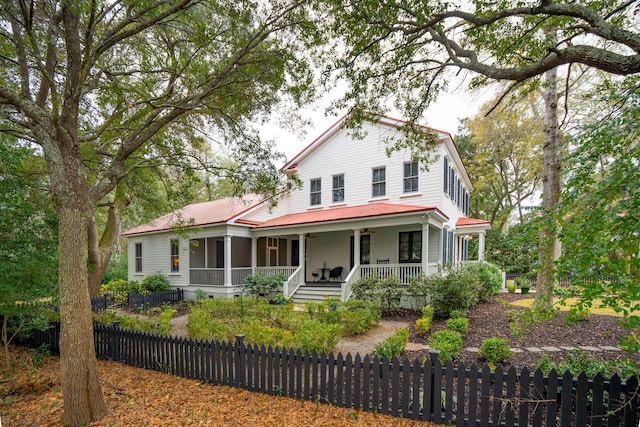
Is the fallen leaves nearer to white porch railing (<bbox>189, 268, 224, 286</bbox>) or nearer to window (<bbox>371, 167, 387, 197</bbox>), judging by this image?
white porch railing (<bbox>189, 268, 224, 286</bbox>)

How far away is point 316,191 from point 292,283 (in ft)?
18.4

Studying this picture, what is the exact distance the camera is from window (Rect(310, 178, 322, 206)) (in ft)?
55.6

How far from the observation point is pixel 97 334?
712cm

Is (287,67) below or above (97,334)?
above

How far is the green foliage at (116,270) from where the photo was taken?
22859 mm

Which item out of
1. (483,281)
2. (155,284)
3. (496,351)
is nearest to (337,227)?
(483,281)

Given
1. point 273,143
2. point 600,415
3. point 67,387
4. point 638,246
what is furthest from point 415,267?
point 67,387

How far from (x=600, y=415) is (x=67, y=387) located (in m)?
6.78

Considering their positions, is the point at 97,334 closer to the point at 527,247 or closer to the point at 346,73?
the point at 346,73

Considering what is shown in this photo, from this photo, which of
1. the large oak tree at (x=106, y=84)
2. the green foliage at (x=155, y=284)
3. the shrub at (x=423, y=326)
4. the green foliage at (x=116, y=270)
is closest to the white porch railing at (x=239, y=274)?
the green foliage at (x=155, y=284)

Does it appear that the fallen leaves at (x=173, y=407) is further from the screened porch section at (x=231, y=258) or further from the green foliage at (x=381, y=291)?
the screened porch section at (x=231, y=258)

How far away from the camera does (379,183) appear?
49.0 feet

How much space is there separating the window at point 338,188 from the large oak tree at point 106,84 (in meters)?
8.33

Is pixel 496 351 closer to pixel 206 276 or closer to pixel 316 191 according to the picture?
pixel 316 191
